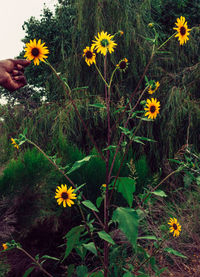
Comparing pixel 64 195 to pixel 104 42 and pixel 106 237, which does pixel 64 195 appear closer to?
pixel 106 237

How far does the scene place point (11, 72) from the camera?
1.90 metres

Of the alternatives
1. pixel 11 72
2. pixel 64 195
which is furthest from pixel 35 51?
pixel 64 195

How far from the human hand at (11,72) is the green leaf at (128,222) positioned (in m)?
1.06

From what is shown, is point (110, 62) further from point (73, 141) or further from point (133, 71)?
point (73, 141)

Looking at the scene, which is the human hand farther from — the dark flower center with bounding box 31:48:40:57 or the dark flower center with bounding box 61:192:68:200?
the dark flower center with bounding box 61:192:68:200

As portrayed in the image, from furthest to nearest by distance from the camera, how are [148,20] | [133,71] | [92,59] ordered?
[148,20] → [133,71] → [92,59]

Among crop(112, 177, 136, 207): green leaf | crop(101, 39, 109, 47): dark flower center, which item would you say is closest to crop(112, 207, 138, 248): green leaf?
crop(112, 177, 136, 207): green leaf

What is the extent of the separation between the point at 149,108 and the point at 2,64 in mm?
934

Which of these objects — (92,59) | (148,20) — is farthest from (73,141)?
(148,20)

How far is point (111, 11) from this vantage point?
459cm

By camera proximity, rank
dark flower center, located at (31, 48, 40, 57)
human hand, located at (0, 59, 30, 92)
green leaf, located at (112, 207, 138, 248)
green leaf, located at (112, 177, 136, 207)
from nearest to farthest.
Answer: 1. green leaf, located at (112, 207, 138, 248)
2. green leaf, located at (112, 177, 136, 207)
3. dark flower center, located at (31, 48, 40, 57)
4. human hand, located at (0, 59, 30, 92)

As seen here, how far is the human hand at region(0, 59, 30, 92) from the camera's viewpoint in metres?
1.86

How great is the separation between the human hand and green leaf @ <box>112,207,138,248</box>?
3.47ft

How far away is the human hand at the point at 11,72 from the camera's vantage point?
73.3 inches
